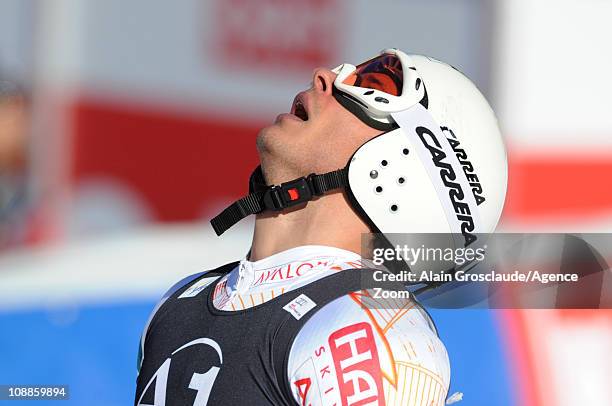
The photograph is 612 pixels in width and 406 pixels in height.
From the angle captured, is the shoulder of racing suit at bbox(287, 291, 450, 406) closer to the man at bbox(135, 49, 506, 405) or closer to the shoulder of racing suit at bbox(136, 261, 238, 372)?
the man at bbox(135, 49, 506, 405)

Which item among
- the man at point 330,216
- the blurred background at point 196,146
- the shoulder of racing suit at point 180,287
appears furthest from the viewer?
the blurred background at point 196,146

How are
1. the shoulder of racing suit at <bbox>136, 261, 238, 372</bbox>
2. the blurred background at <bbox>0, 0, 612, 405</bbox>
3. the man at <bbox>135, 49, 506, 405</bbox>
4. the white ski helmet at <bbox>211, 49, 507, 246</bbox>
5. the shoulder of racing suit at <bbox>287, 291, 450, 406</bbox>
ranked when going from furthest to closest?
the blurred background at <bbox>0, 0, 612, 405</bbox> → the shoulder of racing suit at <bbox>136, 261, 238, 372</bbox> → the white ski helmet at <bbox>211, 49, 507, 246</bbox> → the man at <bbox>135, 49, 506, 405</bbox> → the shoulder of racing suit at <bbox>287, 291, 450, 406</bbox>

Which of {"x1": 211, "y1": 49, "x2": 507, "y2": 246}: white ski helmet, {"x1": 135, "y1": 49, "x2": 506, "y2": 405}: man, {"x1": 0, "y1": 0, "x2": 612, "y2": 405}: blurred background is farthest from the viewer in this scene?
{"x1": 0, "y1": 0, "x2": 612, "y2": 405}: blurred background

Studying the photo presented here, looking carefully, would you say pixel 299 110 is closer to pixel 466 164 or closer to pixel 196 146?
pixel 466 164

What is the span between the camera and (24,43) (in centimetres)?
655

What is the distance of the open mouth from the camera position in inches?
80.0

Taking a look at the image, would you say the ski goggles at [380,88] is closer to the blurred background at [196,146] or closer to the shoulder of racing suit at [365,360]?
the shoulder of racing suit at [365,360]

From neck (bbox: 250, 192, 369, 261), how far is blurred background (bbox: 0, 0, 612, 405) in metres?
1.20

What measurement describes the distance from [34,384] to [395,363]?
6.83 feet

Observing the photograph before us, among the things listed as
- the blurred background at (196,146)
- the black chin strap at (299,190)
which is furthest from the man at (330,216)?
the blurred background at (196,146)

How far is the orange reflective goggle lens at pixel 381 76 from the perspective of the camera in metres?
2.03

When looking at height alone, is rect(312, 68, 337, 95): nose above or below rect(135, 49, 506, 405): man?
above

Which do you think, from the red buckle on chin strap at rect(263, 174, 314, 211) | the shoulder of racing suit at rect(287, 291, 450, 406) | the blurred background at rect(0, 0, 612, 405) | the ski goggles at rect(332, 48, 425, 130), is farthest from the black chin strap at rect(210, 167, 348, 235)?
the blurred background at rect(0, 0, 612, 405)

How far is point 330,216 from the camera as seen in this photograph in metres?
1.92
